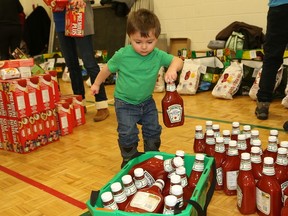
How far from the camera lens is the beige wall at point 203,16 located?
11.5ft

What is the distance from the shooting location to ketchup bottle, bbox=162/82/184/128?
146cm

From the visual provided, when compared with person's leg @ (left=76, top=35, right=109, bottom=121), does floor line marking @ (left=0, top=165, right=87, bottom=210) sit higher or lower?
lower

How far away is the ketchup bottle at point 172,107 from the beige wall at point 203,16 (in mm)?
2415

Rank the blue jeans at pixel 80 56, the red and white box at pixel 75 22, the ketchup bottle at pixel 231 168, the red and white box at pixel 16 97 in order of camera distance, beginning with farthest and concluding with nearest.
→ the blue jeans at pixel 80 56 → the red and white box at pixel 75 22 → the red and white box at pixel 16 97 → the ketchup bottle at pixel 231 168

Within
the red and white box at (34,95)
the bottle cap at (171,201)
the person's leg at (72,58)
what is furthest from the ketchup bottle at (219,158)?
the person's leg at (72,58)

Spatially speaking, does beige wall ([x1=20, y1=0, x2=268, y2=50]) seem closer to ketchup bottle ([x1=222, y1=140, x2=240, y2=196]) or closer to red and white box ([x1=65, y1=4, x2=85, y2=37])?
red and white box ([x1=65, y1=4, x2=85, y2=37])

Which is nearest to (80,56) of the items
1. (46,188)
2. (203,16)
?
(46,188)

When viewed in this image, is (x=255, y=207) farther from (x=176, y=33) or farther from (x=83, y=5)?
(x=176, y=33)

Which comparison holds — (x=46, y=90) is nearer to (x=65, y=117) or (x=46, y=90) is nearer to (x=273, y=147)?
(x=65, y=117)

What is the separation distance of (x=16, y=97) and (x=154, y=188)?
3.82 ft

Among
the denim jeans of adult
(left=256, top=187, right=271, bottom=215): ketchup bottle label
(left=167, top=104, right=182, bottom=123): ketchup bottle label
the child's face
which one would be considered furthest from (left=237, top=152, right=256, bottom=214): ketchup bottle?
the denim jeans of adult

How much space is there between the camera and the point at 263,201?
45.0 inches

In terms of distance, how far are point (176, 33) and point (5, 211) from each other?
3301 millimetres

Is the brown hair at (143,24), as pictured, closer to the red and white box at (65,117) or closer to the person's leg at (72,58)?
the red and white box at (65,117)
